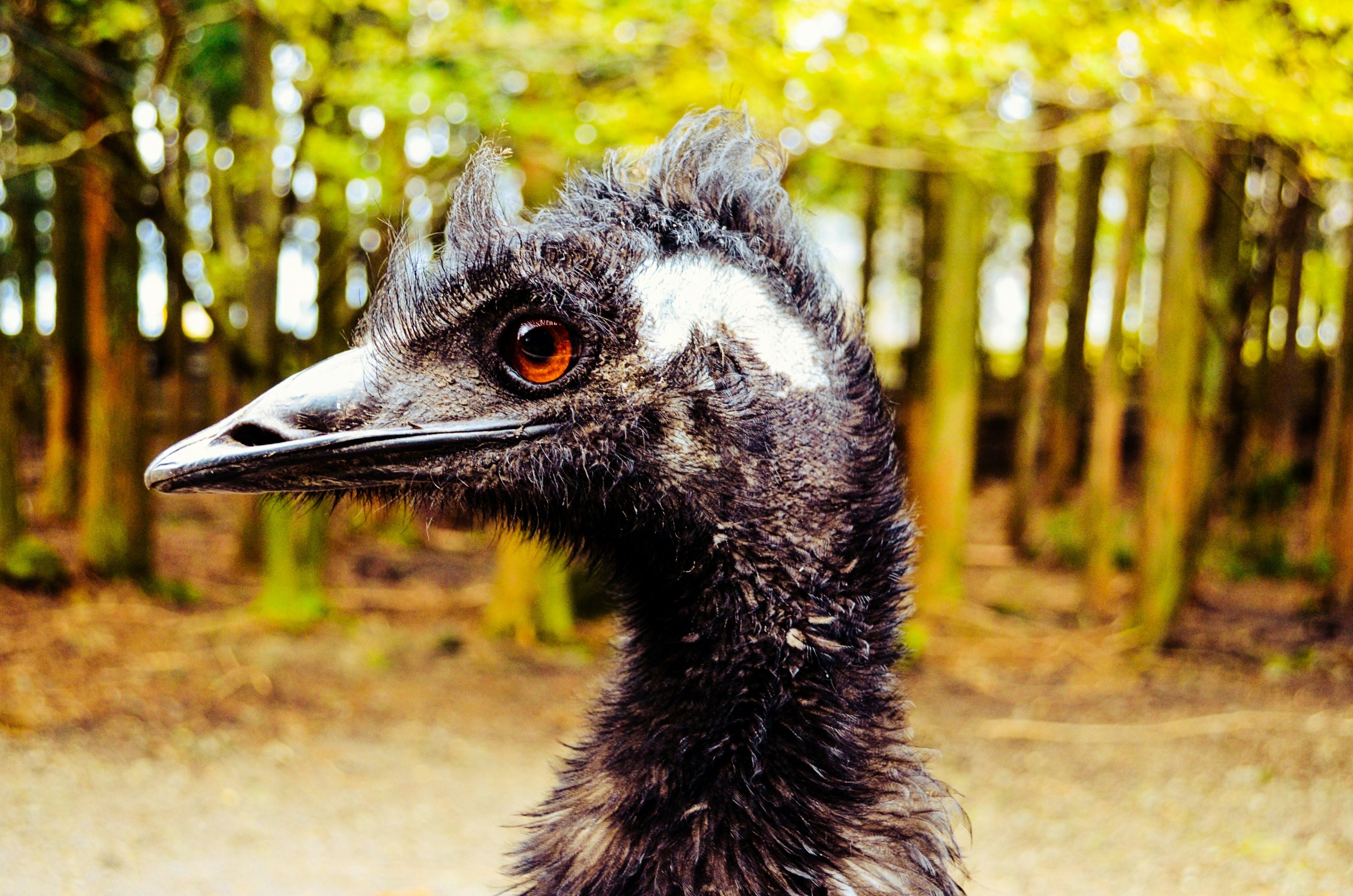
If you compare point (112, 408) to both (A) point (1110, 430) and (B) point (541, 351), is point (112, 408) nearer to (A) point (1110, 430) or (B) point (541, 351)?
(A) point (1110, 430)

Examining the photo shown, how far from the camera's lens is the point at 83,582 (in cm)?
955

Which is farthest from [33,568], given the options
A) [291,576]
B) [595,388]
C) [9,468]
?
[595,388]

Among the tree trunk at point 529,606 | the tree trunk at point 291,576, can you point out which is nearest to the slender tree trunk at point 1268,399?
the tree trunk at point 529,606

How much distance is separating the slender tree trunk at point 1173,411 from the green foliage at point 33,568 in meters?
8.41

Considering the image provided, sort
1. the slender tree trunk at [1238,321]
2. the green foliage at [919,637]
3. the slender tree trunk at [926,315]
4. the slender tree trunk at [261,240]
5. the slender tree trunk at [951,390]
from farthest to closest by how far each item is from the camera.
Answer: the slender tree trunk at [926,315] → the slender tree trunk at [951,390] → the slender tree trunk at [1238,321] → the green foliage at [919,637] → the slender tree trunk at [261,240]

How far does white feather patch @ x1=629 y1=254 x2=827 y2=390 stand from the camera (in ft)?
6.56

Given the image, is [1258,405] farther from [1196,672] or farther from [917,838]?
[917,838]

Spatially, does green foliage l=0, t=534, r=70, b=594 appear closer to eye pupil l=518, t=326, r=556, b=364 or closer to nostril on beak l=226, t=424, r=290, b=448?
nostril on beak l=226, t=424, r=290, b=448

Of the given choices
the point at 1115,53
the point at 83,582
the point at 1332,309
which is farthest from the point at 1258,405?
the point at 83,582

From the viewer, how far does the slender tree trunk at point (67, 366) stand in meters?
10.6

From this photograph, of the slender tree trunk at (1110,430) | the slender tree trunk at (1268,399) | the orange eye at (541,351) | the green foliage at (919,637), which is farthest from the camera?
the slender tree trunk at (1268,399)

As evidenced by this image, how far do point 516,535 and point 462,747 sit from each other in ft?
16.5

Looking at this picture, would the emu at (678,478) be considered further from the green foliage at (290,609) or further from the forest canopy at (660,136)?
the green foliage at (290,609)

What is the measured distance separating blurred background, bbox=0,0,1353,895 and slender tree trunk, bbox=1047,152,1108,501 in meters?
1.95
